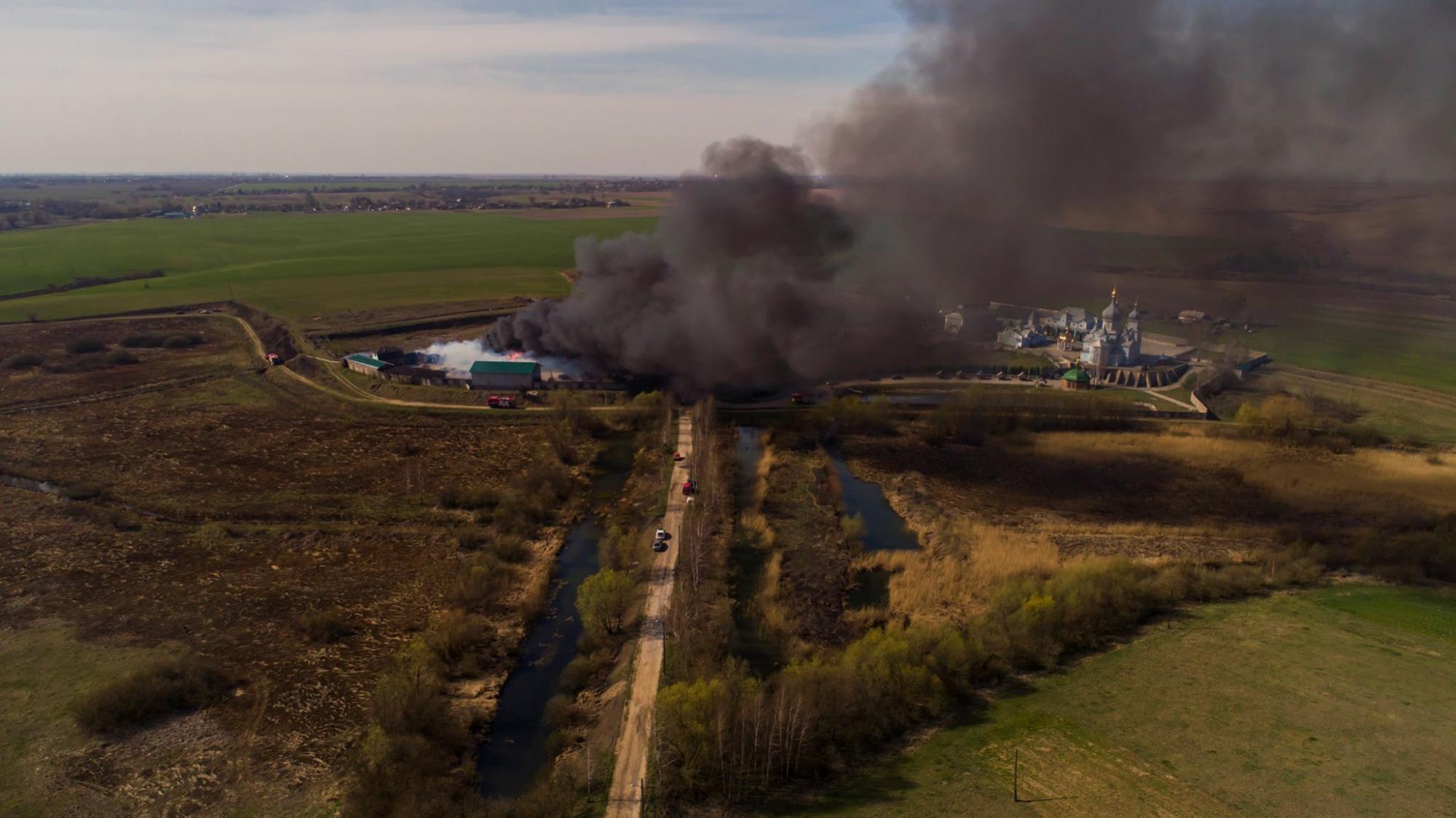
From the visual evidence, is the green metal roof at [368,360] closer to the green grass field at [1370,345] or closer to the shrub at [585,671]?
the shrub at [585,671]

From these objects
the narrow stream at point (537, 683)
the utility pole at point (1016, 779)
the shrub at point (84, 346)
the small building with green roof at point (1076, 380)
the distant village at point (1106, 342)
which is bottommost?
the narrow stream at point (537, 683)

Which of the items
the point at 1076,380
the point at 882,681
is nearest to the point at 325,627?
the point at 882,681

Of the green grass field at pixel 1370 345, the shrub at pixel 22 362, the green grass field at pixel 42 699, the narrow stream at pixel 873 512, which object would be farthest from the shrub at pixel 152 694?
the green grass field at pixel 1370 345

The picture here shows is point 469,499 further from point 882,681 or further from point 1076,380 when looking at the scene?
point 1076,380

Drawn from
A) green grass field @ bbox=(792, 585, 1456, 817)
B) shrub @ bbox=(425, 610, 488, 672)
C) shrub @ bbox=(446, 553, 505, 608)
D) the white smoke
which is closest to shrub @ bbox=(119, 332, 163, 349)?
the white smoke

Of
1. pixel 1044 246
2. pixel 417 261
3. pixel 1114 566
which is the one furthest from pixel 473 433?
pixel 417 261

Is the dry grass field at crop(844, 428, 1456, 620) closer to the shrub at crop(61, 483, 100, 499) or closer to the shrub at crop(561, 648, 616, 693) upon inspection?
the shrub at crop(561, 648, 616, 693)

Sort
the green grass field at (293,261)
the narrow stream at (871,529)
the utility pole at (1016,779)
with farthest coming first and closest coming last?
the green grass field at (293,261), the narrow stream at (871,529), the utility pole at (1016,779)
